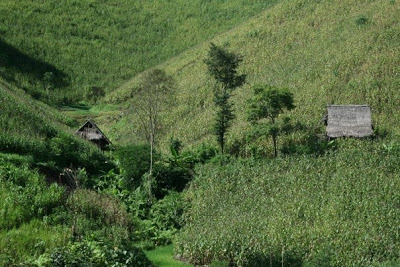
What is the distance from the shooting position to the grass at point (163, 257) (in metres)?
17.5

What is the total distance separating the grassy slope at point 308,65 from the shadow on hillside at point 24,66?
6.05 metres

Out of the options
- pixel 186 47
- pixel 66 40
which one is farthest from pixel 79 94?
pixel 186 47

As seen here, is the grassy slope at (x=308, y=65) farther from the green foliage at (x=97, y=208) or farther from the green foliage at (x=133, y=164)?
the green foliage at (x=97, y=208)

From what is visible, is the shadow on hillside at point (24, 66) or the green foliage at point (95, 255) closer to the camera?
the green foliage at point (95, 255)

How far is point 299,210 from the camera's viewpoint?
800 inches

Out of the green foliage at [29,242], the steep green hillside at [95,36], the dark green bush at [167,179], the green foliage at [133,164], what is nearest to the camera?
the green foliage at [29,242]

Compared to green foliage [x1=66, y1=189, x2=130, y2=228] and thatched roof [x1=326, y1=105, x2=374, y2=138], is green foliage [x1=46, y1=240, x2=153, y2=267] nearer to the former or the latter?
green foliage [x1=66, y1=189, x2=130, y2=228]

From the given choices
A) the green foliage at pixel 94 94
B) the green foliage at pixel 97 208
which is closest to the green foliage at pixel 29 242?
the green foliage at pixel 97 208

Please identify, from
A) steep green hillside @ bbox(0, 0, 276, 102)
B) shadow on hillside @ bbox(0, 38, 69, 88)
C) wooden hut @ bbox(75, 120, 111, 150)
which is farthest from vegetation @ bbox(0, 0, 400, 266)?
wooden hut @ bbox(75, 120, 111, 150)

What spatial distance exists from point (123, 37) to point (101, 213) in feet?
150

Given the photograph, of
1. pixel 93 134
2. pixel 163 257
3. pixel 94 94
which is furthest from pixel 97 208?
pixel 94 94

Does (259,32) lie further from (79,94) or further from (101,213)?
(101,213)

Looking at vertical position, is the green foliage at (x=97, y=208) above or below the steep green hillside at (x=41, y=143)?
below

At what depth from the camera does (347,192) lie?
71.4ft
